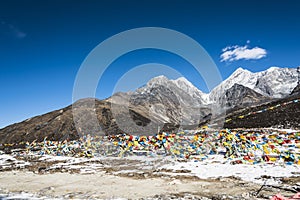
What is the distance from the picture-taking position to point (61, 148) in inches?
977

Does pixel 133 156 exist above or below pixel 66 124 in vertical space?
below

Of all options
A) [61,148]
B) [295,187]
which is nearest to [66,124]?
[61,148]

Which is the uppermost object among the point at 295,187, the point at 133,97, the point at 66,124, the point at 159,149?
the point at 133,97

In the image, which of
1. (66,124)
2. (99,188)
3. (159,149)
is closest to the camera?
(99,188)

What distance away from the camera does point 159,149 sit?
65.0 feet

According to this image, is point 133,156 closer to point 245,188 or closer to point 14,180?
point 14,180

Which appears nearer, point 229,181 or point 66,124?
→ point 229,181

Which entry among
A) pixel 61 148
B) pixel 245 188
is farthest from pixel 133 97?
pixel 245 188

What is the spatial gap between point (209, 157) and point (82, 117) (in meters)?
55.3

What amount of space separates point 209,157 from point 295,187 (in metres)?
7.74

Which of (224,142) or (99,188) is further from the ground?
(224,142)

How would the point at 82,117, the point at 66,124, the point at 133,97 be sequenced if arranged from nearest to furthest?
the point at 66,124
the point at 82,117
the point at 133,97

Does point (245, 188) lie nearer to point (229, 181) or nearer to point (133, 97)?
point (229, 181)

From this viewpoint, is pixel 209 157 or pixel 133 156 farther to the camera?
pixel 133 156
